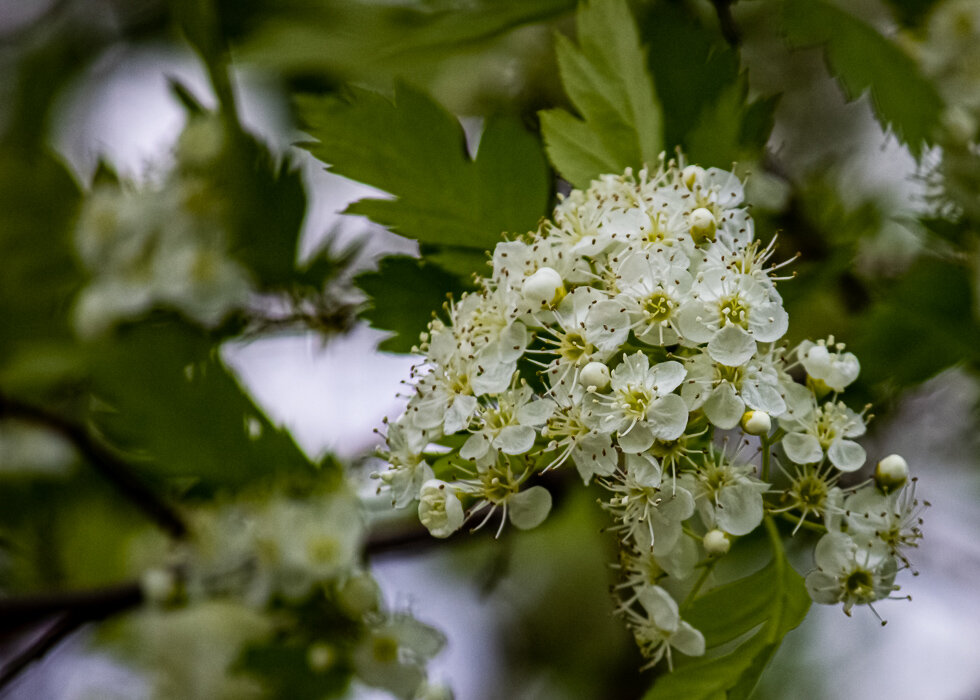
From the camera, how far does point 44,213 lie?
2021 millimetres

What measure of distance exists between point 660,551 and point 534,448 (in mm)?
146

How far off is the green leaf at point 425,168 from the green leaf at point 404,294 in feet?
0.17

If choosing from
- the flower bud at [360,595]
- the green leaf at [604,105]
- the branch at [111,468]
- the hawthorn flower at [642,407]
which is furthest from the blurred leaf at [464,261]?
the branch at [111,468]

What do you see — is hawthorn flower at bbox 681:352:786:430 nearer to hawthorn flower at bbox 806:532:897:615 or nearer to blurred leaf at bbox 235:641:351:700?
hawthorn flower at bbox 806:532:897:615

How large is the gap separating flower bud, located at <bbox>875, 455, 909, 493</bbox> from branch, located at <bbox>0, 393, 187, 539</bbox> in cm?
131

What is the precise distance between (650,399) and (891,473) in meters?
0.26

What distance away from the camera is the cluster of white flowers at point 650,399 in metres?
0.77

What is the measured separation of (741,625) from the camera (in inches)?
34.4

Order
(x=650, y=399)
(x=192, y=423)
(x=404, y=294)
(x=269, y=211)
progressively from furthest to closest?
1. (x=269, y=211)
2. (x=192, y=423)
3. (x=404, y=294)
4. (x=650, y=399)

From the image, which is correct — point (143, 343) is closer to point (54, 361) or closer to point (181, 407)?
point (181, 407)

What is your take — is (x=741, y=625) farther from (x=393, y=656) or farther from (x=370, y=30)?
(x=370, y=30)

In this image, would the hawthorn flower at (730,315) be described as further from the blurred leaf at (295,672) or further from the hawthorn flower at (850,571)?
the blurred leaf at (295,672)

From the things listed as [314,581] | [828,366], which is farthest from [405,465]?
[314,581]

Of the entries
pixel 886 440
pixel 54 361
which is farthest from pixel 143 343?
pixel 886 440
